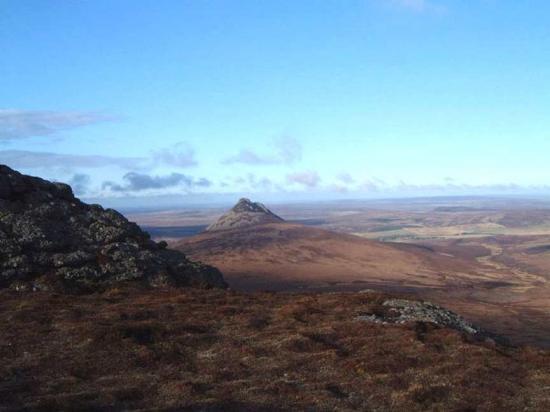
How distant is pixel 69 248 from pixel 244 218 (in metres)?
104

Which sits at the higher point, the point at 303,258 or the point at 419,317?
the point at 419,317

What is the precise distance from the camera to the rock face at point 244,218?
441 feet

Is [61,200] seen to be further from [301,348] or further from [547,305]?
[547,305]

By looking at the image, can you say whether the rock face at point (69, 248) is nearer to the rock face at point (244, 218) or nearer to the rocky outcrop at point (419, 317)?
the rocky outcrop at point (419, 317)

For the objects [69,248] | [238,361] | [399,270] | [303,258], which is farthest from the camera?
[303,258]

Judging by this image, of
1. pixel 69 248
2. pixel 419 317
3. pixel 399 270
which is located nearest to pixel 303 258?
pixel 399 270

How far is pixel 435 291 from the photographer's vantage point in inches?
2741

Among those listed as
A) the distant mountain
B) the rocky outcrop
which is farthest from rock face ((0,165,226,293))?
the distant mountain

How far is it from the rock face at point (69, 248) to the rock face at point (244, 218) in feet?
303

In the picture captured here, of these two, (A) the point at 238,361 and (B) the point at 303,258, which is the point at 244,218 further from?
(A) the point at 238,361

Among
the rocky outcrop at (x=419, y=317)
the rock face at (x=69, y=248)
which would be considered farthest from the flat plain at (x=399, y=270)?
the rock face at (x=69, y=248)

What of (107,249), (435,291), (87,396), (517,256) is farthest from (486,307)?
(517,256)

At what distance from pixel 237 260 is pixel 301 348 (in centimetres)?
7017

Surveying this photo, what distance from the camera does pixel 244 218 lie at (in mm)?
138375
